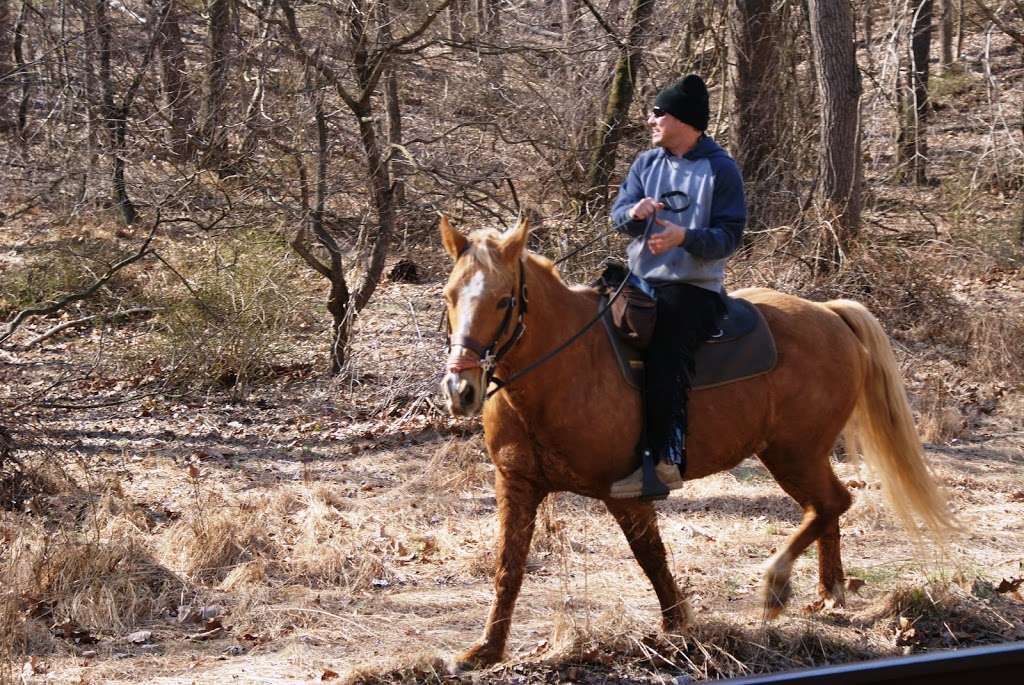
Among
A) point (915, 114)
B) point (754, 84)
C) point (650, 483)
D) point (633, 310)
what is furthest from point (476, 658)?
point (754, 84)

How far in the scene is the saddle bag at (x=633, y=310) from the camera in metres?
5.45

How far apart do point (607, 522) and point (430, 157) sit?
4.55 metres

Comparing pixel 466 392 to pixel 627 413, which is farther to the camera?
pixel 627 413

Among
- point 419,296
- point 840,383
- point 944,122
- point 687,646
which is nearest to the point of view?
point 687,646

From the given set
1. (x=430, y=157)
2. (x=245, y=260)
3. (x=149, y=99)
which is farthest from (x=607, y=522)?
(x=149, y=99)

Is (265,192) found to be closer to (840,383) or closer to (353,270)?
(353,270)

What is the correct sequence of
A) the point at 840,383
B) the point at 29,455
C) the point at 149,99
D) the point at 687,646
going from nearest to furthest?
1. the point at 687,646
2. the point at 840,383
3. the point at 29,455
4. the point at 149,99

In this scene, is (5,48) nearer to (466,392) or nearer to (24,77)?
(24,77)

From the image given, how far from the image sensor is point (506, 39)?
11.3 meters

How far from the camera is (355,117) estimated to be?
11320 mm

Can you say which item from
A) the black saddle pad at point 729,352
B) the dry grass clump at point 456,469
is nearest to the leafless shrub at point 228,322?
the dry grass clump at point 456,469

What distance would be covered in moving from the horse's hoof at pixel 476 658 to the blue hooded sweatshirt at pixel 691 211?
198cm

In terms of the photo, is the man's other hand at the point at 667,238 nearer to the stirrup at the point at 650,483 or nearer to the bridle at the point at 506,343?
the bridle at the point at 506,343

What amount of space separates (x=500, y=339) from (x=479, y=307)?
0.22m
